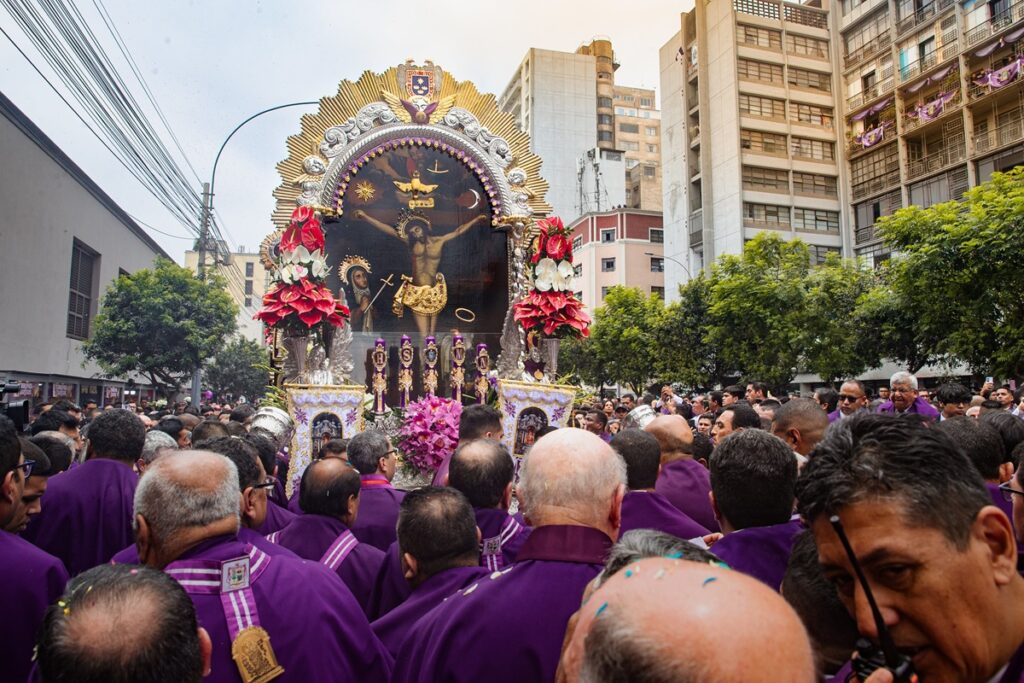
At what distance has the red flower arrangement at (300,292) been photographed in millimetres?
10195

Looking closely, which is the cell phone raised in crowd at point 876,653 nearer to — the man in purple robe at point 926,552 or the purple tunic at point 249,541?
the man in purple robe at point 926,552

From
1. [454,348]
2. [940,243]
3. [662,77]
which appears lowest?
[454,348]

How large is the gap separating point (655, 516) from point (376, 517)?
1789mm

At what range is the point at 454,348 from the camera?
40.8 ft

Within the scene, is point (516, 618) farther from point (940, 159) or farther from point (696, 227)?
point (696, 227)

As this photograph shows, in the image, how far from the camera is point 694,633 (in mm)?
1077

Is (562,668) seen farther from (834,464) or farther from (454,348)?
(454,348)

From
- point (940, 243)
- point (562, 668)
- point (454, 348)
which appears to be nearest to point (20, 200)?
point (454, 348)

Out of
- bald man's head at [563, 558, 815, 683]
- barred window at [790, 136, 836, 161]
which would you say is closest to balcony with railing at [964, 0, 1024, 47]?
barred window at [790, 136, 836, 161]

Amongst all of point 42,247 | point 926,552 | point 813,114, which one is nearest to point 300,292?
point 926,552

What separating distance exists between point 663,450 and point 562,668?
153 inches

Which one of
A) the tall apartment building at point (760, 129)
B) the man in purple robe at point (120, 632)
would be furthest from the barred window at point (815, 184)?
the man in purple robe at point (120, 632)

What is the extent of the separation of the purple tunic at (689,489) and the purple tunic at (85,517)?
11.0 feet

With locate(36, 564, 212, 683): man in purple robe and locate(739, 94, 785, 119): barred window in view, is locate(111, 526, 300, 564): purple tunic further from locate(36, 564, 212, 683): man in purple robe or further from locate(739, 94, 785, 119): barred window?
locate(739, 94, 785, 119): barred window
